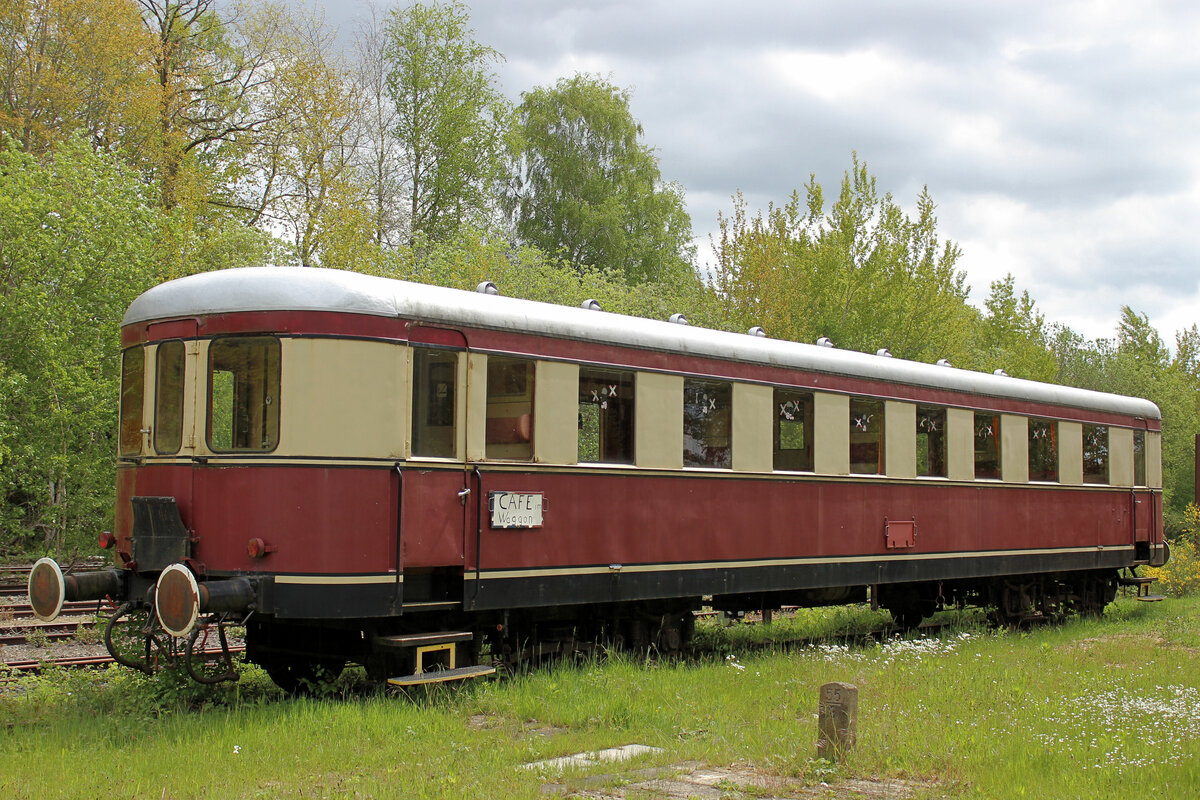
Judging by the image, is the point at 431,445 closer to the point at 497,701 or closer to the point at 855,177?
the point at 497,701

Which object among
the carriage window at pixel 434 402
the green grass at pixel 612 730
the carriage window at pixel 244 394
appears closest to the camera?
the green grass at pixel 612 730

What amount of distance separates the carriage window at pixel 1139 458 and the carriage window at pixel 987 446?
4.09 m

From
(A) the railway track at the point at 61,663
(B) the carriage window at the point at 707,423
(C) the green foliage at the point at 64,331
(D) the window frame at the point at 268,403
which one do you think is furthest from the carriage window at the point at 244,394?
(C) the green foliage at the point at 64,331

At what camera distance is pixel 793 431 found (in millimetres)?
11906

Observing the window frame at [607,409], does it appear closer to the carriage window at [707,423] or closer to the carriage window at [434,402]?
the carriage window at [707,423]

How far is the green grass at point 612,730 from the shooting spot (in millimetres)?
6395

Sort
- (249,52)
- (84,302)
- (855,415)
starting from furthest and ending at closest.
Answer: (249,52), (84,302), (855,415)

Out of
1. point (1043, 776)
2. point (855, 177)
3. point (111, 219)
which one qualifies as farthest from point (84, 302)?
point (855, 177)

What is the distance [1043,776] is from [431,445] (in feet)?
15.4

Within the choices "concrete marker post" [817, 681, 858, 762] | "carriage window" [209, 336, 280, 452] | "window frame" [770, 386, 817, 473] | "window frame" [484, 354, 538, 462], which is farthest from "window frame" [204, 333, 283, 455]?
"window frame" [770, 386, 817, 473]

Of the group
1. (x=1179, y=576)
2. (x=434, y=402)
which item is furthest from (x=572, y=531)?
(x=1179, y=576)

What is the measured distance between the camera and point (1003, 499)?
14742mm

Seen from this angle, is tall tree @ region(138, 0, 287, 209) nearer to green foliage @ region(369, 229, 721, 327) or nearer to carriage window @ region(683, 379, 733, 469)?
green foliage @ region(369, 229, 721, 327)

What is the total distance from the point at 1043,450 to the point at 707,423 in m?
6.70
